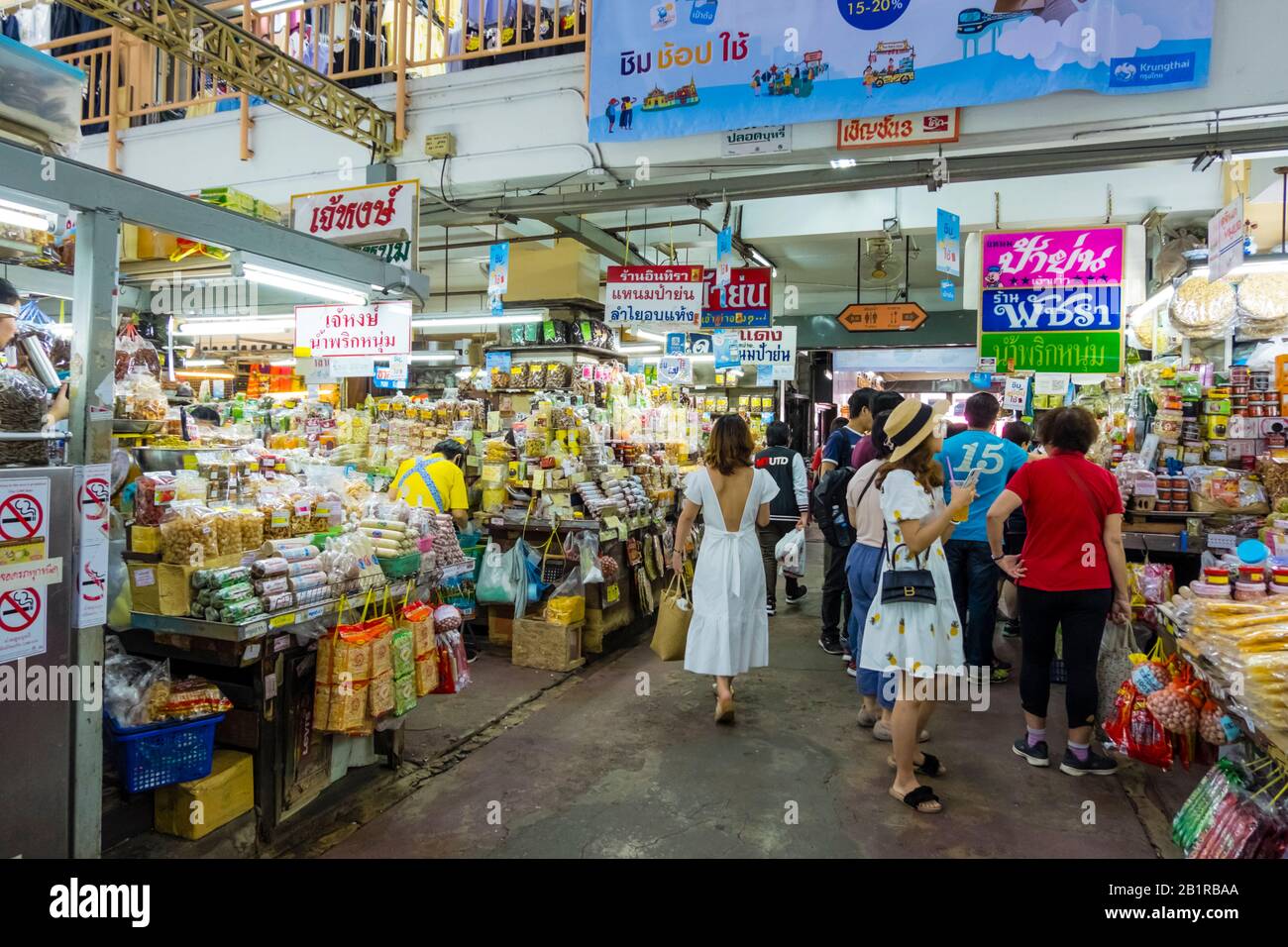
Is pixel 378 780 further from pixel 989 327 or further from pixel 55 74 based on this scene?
pixel 989 327

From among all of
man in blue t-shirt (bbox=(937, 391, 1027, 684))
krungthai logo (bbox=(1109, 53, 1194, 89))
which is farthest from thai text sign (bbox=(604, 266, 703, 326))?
krungthai logo (bbox=(1109, 53, 1194, 89))

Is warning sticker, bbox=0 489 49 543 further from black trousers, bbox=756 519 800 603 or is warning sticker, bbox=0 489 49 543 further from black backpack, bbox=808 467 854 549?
black trousers, bbox=756 519 800 603

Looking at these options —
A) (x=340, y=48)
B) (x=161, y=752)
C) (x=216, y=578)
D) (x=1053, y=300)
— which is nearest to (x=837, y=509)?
(x=1053, y=300)

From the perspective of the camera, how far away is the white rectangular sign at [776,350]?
38.2 ft

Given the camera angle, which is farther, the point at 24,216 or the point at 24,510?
the point at 24,216

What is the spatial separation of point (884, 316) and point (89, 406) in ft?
33.5

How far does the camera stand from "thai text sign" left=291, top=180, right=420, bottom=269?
6602mm

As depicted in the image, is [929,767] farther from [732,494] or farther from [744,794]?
[732,494]

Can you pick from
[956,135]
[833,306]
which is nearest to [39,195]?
[956,135]

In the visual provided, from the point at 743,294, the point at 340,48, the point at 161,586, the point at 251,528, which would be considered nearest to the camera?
the point at 161,586

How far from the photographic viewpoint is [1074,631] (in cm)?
403

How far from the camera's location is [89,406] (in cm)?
284

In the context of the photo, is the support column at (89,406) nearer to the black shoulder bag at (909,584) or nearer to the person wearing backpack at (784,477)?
the black shoulder bag at (909,584)

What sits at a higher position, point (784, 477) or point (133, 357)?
point (133, 357)
